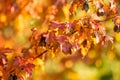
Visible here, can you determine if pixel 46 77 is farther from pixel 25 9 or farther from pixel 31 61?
pixel 31 61

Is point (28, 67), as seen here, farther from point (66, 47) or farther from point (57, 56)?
point (57, 56)

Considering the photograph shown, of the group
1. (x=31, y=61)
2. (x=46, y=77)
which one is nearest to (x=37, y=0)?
(x=46, y=77)

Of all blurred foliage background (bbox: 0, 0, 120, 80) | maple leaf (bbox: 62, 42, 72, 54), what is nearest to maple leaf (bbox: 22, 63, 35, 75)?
maple leaf (bbox: 62, 42, 72, 54)

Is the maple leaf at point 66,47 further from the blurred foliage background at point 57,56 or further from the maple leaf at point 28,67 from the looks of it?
the blurred foliage background at point 57,56

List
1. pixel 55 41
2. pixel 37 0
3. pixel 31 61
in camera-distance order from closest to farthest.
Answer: pixel 55 41, pixel 31 61, pixel 37 0

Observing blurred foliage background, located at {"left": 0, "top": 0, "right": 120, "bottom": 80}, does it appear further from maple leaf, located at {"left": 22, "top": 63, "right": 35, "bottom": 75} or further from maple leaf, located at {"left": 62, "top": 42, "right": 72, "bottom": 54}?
maple leaf, located at {"left": 62, "top": 42, "right": 72, "bottom": 54}

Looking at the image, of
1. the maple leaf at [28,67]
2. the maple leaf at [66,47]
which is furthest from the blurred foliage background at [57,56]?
the maple leaf at [66,47]

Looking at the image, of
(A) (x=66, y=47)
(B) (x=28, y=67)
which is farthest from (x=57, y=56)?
(A) (x=66, y=47)

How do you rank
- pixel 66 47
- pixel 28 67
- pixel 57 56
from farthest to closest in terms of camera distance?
1. pixel 57 56
2. pixel 28 67
3. pixel 66 47
